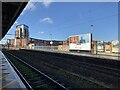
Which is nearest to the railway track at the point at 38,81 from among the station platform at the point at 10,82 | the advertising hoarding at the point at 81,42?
the station platform at the point at 10,82

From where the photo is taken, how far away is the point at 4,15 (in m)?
28.1

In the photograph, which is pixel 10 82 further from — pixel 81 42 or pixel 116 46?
pixel 81 42

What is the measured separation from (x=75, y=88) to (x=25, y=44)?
14648cm

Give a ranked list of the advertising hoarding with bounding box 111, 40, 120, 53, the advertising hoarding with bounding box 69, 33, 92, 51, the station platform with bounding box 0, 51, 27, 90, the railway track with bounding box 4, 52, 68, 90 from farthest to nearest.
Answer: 1. the advertising hoarding with bounding box 69, 33, 92, 51
2. the advertising hoarding with bounding box 111, 40, 120, 53
3. the railway track with bounding box 4, 52, 68, 90
4. the station platform with bounding box 0, 51, 27, 90

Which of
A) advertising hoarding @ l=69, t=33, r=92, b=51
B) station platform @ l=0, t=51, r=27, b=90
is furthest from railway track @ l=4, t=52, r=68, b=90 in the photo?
advertising hoarding @ l=69, t=33, r=92, b=51

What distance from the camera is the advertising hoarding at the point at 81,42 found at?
222 feet

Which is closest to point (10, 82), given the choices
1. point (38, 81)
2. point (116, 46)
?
point (38, 81)

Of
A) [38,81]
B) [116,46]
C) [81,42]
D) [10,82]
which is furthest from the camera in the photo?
[81,42]

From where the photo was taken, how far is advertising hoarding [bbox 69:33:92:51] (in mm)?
67688

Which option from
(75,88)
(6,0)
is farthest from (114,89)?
(6,0)

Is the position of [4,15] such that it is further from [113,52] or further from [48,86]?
[113,52]

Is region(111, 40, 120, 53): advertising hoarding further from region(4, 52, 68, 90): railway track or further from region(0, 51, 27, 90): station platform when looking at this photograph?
region(0, 51, 27, 90): station platform

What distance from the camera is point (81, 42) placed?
71.9 metres

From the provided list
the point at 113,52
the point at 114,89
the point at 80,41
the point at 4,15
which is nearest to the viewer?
the point at 114,89
